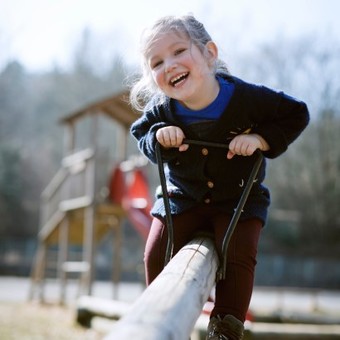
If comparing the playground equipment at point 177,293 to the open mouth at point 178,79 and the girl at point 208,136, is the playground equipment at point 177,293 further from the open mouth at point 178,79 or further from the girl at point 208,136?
the open mouth at point 178,79

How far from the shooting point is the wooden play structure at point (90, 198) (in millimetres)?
12086

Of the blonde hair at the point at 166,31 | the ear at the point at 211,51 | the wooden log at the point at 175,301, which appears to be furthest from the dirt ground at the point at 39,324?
the wooden log at the point at 175,301

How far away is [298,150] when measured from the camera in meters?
36.9

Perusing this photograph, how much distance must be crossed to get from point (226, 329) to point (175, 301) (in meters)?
0.86

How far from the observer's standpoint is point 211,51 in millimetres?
2906

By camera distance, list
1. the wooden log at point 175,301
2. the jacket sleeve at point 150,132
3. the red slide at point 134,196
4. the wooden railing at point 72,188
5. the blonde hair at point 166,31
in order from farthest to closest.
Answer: the wooden railing at point 72,188 → the red slide at point 134,196 → the jacket sleeve at point 150,132 → the blonde hair at point 166,31 → the wooden log at point 175,301

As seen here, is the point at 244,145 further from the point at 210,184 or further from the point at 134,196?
the point at 134,196

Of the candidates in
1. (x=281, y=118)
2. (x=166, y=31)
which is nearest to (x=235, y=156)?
(x=281, y=118)

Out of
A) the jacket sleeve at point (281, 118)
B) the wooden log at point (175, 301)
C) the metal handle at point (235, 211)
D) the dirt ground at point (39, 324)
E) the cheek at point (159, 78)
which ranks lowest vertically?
the dirt ground at point (39, 324)

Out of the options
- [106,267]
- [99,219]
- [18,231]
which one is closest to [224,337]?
[99,219]

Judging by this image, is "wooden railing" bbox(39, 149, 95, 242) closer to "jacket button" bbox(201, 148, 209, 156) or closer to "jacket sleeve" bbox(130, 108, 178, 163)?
"jacket sleeve" bbox(130, 108, 178, 163)

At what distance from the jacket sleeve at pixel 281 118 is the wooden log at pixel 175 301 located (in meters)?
0.56

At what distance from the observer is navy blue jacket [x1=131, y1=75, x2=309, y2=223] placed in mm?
2775

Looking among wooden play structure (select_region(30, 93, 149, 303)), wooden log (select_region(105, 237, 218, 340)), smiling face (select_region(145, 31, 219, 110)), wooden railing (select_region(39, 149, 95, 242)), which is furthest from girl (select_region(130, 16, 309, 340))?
wooden railing (select_region(39, 149, 95, 242))
